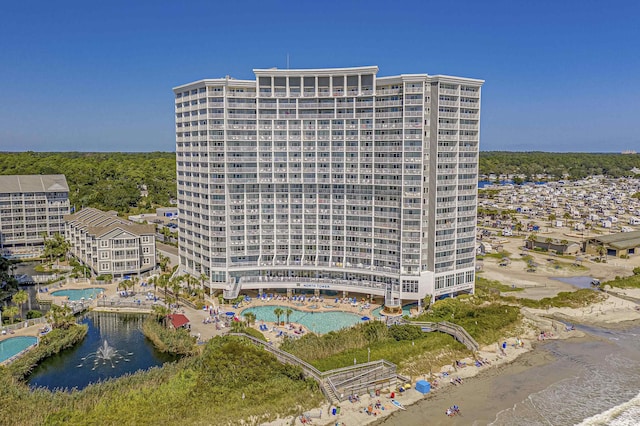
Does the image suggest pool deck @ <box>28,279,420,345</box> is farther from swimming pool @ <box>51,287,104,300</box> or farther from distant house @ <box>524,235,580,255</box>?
distant house @ <box>524,235,580,255</box>

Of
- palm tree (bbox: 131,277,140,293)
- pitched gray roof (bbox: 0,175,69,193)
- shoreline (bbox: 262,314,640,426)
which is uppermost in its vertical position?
pitched gray roof (bbox: 0,175,69,193)

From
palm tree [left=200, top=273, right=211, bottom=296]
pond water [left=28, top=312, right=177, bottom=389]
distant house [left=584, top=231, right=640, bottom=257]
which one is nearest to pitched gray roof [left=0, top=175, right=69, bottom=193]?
pond water [left=28, top=312, right=177, bottom=389]

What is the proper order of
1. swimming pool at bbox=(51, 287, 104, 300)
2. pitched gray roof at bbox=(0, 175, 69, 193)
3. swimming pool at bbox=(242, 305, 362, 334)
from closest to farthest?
swimming pool at bbox=(242, 305, 362, 334), swimming pool at bbox=(51, 287, 104, 300), pitched gray roof at bbox=(0, 175, 69, 193)

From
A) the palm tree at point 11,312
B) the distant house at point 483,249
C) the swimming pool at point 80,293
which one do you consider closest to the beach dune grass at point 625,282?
the distant house at point 483,249

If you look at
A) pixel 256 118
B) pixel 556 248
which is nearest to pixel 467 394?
pixel 256 118

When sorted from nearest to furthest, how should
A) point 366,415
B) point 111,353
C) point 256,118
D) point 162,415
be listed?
1. point 162,415
2. point 366,415
3. point 111,353
4. point 256,118

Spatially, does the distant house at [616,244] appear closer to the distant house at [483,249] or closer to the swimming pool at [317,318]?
the distant house at [483,249]

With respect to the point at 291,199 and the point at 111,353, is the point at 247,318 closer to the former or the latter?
the point at 111,353
